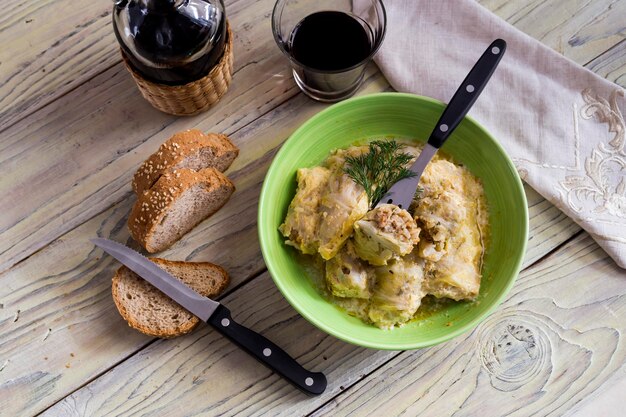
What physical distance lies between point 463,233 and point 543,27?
1077 mm

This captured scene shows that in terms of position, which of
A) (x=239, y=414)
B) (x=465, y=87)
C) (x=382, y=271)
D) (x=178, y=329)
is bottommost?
(x=239, y=414)

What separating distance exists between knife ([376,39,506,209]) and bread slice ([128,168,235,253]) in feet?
2.15

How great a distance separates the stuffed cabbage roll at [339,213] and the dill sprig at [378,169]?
38mm

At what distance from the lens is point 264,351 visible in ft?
7.70

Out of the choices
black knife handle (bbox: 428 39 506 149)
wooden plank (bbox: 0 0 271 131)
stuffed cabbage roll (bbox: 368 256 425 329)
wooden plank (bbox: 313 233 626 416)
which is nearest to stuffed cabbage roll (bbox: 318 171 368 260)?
stuffed cabbage roll (bbox: 368 256 425 329)

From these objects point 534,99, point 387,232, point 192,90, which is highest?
point 192,90

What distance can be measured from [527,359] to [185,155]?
1514mm

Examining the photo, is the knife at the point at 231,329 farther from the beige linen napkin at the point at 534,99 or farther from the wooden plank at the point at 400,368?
the beige linen napkin at the point at 534,99

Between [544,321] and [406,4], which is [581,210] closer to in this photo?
[544,321]

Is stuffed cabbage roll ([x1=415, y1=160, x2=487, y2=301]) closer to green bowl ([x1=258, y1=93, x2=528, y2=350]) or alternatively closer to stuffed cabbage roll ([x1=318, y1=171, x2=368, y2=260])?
green bowl ([x1=258, y1=93, x2=528, y2=350])

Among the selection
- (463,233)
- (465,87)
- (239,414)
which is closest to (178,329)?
(239,414)

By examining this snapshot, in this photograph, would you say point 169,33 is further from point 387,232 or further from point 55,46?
point 387,232

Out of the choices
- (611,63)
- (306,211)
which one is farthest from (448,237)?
(611,63)

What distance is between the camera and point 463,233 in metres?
2.19
